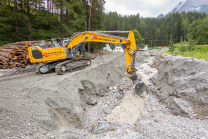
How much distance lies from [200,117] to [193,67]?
13.3 feet

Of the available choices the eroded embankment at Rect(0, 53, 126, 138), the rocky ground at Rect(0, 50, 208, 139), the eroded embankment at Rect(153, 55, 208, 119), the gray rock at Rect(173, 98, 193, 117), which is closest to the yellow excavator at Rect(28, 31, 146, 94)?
the rocky ground at Rect(0, 50, 208, 139)

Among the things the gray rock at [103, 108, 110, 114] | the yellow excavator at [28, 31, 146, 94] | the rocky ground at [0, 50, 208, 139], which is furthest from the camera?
the yellow excavator at [28, 31, 146, 94]

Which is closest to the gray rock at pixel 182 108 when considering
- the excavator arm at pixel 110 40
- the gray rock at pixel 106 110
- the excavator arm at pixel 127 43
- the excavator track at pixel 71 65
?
the excavator arm at pixel 127 43

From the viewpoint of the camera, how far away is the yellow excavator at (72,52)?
326 inches

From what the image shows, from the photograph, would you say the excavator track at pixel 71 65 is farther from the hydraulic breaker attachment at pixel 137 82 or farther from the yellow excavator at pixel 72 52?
the hydraulic breaker attachment at pixel 137 82

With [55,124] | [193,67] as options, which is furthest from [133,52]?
[55,124]

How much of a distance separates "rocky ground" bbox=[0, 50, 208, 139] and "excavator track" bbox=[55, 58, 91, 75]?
1.13m

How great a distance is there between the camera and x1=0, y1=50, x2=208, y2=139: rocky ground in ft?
12.7

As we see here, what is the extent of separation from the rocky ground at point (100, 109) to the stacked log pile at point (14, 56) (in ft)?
19.8

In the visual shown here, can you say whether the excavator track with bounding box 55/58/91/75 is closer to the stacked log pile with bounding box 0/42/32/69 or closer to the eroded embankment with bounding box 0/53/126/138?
the eroded embankment with bounding box 0/53/126/138

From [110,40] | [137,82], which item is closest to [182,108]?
[137,82]

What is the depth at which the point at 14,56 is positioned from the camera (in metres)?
11.7

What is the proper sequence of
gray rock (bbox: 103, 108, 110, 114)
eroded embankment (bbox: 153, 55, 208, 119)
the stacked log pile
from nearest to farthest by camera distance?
eroded embankment (bbox: 153, 55, 208, 119), gray rock (bbox: 103, 108, 110, 114), the stacked log pile

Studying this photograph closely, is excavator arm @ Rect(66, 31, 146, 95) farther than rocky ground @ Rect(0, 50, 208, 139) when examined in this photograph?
Yes
